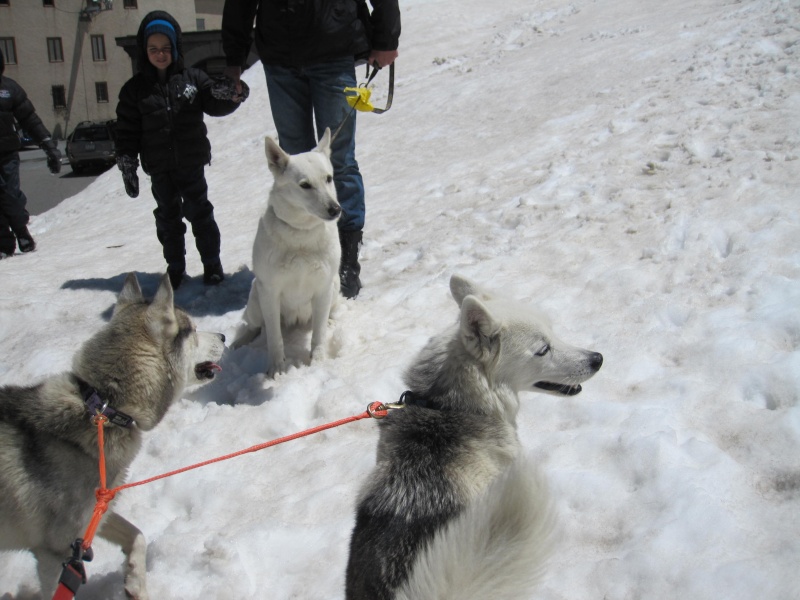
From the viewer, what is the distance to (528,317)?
2.71 meters

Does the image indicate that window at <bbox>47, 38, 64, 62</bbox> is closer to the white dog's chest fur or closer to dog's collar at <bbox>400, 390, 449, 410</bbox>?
the white dog's chest fur

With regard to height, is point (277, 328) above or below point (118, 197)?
above

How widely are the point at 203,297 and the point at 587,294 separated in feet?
12.4

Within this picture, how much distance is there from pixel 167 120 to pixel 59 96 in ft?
160

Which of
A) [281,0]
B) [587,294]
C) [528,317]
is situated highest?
[281,0]

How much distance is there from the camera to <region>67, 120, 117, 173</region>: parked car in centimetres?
2478

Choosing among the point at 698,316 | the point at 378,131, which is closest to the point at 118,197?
the point at 378,131

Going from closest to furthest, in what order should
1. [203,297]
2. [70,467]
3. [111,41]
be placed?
[70,467]
[203,297]
[111,41]

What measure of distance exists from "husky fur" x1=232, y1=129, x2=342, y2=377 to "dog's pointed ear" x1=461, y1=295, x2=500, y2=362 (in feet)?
7.15

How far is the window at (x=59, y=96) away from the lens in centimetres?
4541

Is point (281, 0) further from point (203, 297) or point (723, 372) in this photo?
point (723, 372)

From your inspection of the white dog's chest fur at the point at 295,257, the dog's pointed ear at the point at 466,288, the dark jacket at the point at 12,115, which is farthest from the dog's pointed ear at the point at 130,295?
the dark jacket at the point at 12,115

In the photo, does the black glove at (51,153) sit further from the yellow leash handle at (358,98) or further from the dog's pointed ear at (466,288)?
the dog's pointed ear at (466,288)

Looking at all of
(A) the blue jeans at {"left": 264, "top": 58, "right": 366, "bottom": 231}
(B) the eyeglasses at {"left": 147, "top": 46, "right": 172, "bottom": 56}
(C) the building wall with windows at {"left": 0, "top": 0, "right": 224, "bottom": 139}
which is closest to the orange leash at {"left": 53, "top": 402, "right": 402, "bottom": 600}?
(A) the blue jeans at {"left": 264, "top": 58, "right": 366, "bottom": 231}
